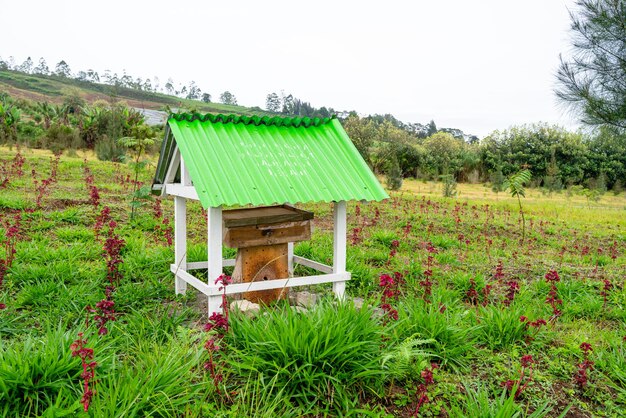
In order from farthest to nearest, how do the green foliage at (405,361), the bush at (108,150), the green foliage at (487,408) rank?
1. the bush at (108,150)
2. the green foliage at (405,361)
3. the green foliage at (487,408)

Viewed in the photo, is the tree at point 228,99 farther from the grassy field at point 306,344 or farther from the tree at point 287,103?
the grassy field at point 306,344

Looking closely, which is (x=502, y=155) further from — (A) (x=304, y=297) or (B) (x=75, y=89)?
(B) (x=75, y=89)

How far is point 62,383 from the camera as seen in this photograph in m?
2.66

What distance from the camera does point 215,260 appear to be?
3965 mm

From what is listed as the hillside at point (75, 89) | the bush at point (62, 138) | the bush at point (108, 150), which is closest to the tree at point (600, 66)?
the bush at point (108, 150)

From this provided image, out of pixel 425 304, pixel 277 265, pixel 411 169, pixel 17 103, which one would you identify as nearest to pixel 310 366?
pixel 425 304

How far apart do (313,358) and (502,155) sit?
3826 cm

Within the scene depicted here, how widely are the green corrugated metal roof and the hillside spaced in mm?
58259

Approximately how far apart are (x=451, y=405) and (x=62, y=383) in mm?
2296

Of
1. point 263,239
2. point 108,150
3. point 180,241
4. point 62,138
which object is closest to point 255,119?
point 263,239

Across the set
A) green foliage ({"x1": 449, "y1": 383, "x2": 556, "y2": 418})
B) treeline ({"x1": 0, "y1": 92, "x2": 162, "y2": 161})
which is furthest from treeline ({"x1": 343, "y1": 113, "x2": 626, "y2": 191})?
green foliage ({"x1": 449, "y1": 383, "x2": 556, "y2": 418})

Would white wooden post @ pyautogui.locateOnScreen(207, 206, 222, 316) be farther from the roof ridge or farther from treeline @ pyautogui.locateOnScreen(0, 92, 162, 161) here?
treeline @ pyautogui.locateOnScreen(0, 92, 162, 161)

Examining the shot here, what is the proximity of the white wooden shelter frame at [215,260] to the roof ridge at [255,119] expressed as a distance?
1.49ft

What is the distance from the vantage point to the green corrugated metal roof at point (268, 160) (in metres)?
3.91
